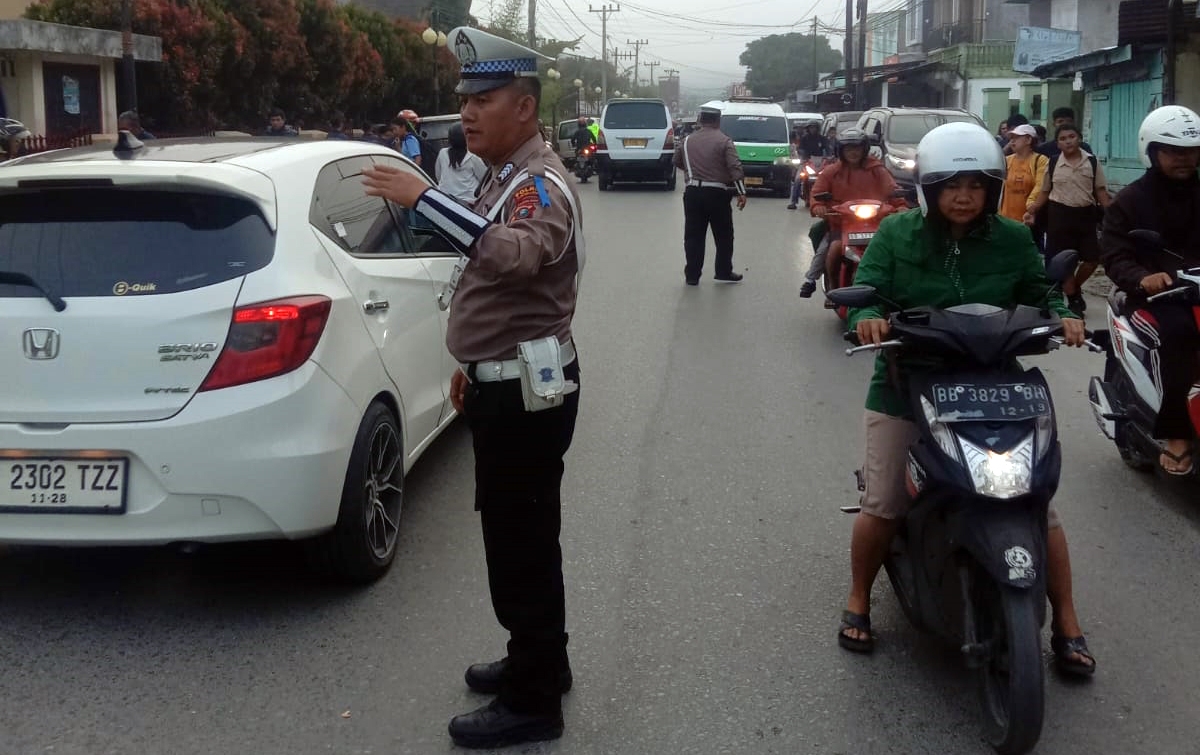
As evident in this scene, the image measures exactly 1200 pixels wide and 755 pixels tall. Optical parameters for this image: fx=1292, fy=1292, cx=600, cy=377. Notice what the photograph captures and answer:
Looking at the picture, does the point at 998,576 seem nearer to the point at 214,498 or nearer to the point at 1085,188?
the point at 214,498

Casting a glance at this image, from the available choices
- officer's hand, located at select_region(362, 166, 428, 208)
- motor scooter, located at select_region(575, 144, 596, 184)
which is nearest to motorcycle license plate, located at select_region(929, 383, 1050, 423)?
officer's hand, located at select_region(362, 166, 428, 208)

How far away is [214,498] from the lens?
4.21m

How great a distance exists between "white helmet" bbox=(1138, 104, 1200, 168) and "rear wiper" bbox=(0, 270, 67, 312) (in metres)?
4.39

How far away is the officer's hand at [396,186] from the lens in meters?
3.10

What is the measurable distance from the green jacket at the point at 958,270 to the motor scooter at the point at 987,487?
12cm

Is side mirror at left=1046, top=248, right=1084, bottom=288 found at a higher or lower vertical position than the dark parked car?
lower

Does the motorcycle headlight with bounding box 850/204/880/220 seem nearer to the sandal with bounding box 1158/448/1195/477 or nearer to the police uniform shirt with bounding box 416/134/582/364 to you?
the sandal with bounding box 1158/448/1195/477

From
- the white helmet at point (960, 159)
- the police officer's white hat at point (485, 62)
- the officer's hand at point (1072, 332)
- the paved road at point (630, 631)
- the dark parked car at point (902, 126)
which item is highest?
the dark parked car at point (902, 126)

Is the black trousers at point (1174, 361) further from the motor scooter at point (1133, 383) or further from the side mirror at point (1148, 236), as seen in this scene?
the side mirror at point (1148, 236)

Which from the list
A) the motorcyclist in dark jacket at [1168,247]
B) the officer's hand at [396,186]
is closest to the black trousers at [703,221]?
the motorcyclist in dark jacket at [1168,247]

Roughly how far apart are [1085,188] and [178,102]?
1999 cm

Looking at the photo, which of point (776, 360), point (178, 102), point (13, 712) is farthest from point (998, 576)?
point (178, 102)

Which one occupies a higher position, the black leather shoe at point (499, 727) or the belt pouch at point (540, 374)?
the belt pouch at point (540, 374)

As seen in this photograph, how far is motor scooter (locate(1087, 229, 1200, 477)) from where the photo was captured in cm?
550
